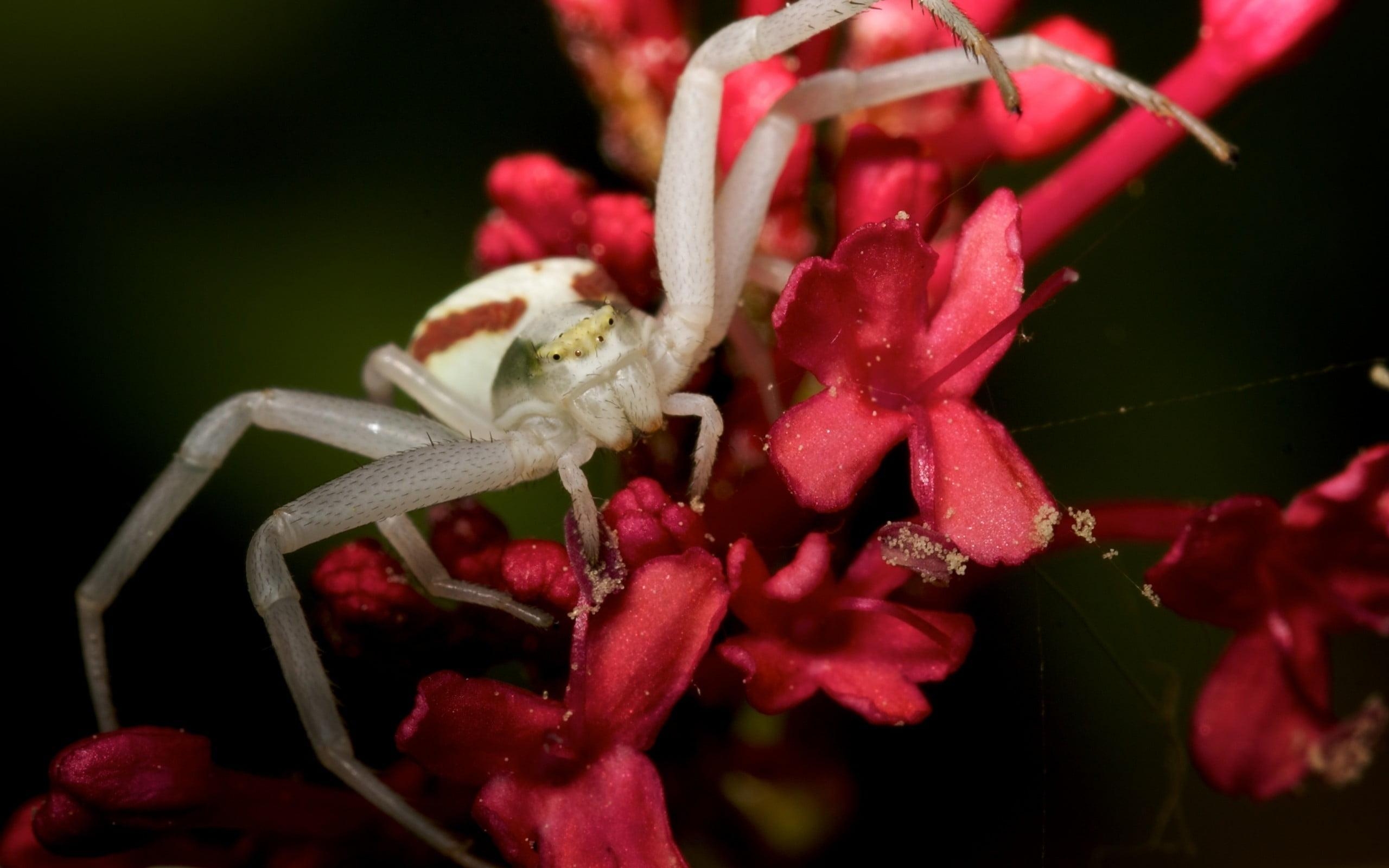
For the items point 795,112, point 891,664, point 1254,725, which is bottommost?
point 1254,725

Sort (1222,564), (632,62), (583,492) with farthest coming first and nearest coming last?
(632,62)
(583,492)
(1222,564)

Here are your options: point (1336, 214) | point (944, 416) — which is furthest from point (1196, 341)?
point (944, 416)

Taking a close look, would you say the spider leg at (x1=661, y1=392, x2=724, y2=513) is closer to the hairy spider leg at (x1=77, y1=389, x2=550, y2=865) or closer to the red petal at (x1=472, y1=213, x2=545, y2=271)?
the hairy spider leg at (x1=77, y1=389, x2=550, y2=865)

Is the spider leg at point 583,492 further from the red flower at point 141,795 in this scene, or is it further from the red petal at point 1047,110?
the red petal at point 1047,110

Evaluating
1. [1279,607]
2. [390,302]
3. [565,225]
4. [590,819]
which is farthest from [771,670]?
[390,302]

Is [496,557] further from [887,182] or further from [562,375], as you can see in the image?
[887,182]

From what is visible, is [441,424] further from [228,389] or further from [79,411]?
[79,411]

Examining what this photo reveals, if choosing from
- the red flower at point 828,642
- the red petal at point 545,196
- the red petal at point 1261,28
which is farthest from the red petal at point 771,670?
the red petal at point 1261,28
